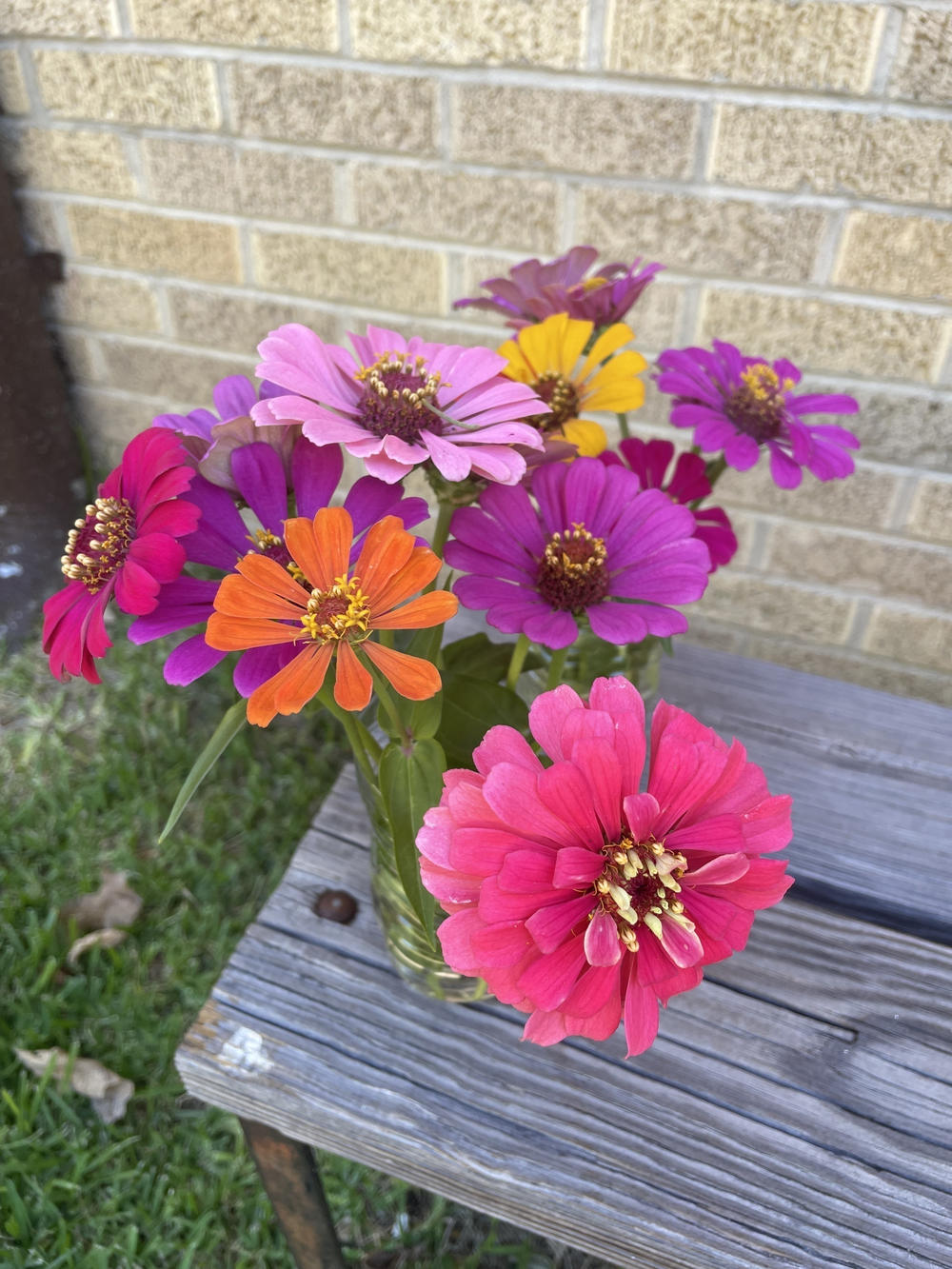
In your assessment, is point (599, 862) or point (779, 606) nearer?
point (599, 862)

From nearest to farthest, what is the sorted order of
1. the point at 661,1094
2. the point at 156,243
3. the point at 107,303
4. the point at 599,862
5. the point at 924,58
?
the point at 599,862 → the point at 661,1094 → the point at 924,58 → the point at 156,243 → the point at 107,303

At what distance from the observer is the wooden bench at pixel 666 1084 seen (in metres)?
0.56

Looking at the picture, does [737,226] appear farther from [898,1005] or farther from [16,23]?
[16,23]

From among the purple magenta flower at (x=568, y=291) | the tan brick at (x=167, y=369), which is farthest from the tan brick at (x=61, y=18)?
the purple magenta flower at (x=568, y=291)

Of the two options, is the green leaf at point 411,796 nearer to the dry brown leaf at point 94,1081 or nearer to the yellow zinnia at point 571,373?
the yellow zinnia at point 571,373

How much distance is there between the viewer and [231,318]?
4.64 ft

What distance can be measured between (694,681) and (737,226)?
1.97 feet

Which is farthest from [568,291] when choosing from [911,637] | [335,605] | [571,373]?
[911,637]

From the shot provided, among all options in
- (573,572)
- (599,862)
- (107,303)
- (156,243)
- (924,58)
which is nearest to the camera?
(599,862)

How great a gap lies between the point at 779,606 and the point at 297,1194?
1.06 metres

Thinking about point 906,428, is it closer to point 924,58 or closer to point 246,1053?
point 924,58

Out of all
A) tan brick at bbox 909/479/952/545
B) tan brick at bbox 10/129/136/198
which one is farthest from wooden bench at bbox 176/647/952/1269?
tan brick at bbox 10/129/136/198

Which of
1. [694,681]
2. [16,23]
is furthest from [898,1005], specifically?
[16,23]

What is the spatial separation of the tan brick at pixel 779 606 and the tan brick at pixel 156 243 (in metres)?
0.91
